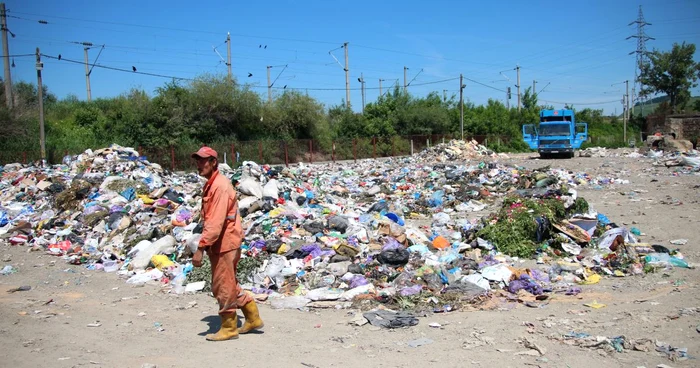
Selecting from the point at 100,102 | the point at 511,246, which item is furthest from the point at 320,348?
the point at 100,102

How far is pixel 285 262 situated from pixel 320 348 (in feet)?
7.98

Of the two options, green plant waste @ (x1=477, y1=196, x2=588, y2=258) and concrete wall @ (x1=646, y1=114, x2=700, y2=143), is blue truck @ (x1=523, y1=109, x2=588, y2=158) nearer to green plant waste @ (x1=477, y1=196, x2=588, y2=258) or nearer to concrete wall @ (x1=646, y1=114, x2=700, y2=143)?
concrete wall @ (x1=646, y1=114, x2=700, y2=143)

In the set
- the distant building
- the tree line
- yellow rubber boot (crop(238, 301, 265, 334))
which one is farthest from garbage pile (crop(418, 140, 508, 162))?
yellow rubber boot (crop(238, 301, 265, 334))

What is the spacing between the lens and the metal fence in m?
23.4

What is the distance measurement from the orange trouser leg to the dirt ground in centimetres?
30

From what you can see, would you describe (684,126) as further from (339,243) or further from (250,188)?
(339,243)

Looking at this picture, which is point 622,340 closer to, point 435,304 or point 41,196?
point 435,304

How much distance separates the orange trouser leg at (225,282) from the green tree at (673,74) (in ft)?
183

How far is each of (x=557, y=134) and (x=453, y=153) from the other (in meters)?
6.10

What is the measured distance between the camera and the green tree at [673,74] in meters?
49.0

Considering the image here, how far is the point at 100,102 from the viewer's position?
30812 mm

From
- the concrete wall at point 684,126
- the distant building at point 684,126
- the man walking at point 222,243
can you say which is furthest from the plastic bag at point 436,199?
the concrete wall at point 684,126

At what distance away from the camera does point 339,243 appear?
6773 mm

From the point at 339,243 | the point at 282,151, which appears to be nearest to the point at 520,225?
the point at 339,243
